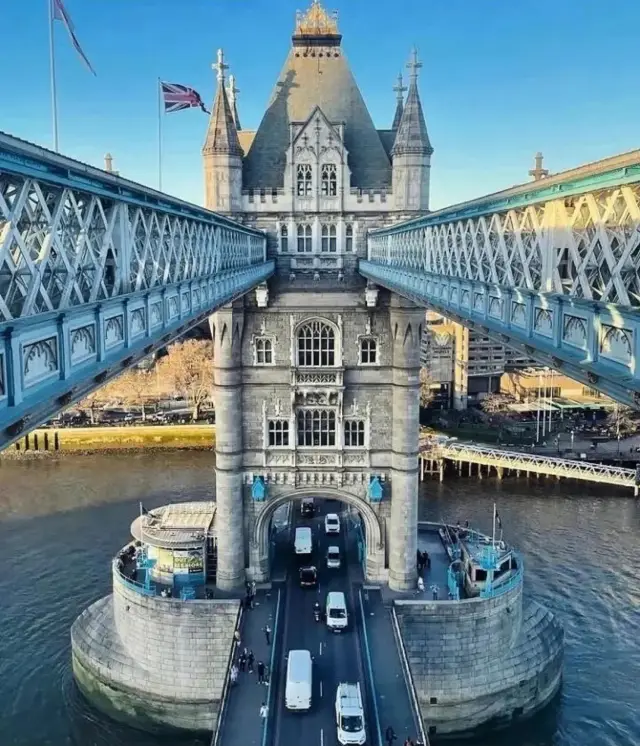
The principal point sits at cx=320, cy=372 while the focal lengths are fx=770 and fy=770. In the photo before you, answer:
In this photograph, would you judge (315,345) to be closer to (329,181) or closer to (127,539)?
(329,181)

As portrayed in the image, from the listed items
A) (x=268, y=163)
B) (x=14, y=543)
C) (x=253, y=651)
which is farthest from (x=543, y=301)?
(x=14, y=543)

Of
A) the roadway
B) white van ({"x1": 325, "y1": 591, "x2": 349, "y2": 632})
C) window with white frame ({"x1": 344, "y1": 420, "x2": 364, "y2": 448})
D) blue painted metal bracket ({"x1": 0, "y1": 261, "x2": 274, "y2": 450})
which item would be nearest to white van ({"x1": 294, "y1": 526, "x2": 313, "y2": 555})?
the roadway

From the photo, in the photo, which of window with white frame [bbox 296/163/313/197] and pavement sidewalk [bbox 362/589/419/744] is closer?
pavement sidewalk [bbox 362/589/419/744]

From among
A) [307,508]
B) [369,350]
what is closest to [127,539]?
[307,508]

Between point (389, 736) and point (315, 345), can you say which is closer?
point (389, 736)

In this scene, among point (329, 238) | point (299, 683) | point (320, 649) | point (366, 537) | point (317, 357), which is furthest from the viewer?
point (329, 238)

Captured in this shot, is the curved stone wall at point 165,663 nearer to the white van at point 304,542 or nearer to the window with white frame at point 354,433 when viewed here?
the white van at point 304,542

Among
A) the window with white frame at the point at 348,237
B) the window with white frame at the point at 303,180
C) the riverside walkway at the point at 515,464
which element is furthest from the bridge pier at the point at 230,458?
the riverside walkway at the point at 515,464

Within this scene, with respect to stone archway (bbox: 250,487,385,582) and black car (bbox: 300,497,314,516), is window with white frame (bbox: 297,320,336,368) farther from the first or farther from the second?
black car (bbox: 300,497,314,516)
